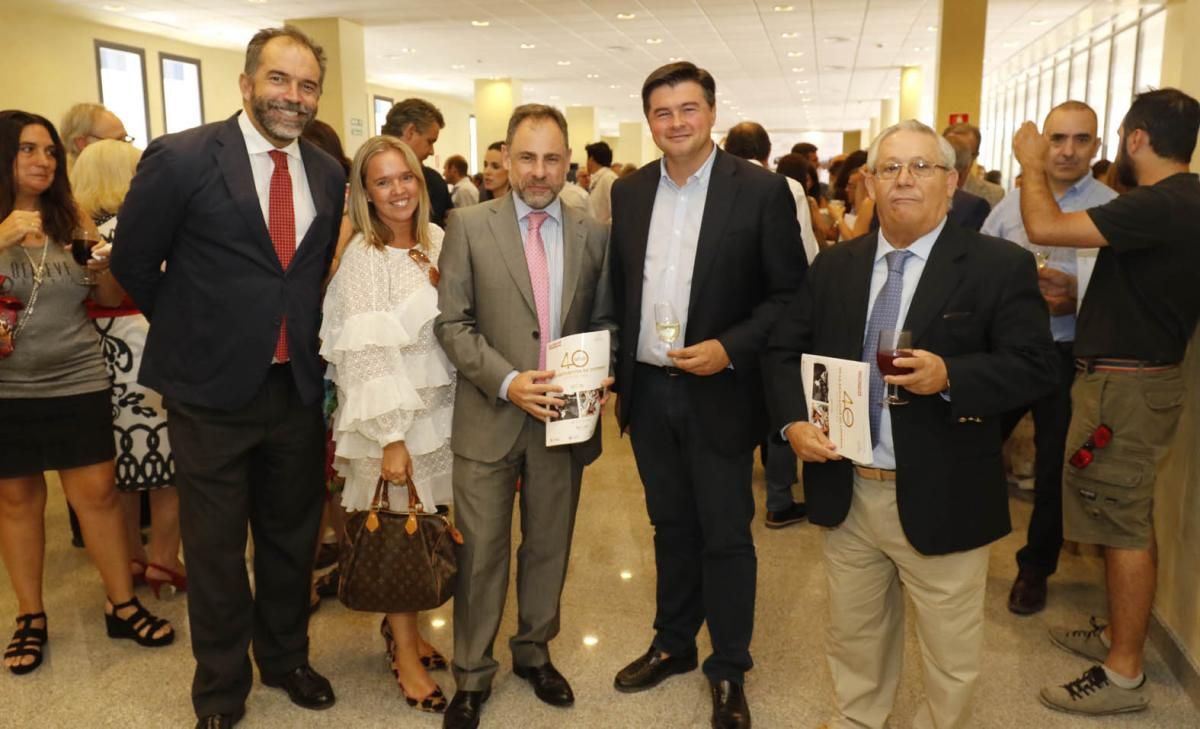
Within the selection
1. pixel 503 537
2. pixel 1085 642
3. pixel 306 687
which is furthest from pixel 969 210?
pixel 306 687

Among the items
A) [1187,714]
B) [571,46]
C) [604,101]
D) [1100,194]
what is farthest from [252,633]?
[604,101]

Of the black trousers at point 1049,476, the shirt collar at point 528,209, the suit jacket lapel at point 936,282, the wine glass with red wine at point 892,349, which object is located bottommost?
the black trousers at point 1049,476

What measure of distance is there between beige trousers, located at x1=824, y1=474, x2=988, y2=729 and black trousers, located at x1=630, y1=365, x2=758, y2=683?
340mm

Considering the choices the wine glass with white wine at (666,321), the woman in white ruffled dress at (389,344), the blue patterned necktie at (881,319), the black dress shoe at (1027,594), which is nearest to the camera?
the blue patterned necktie at (881,319)

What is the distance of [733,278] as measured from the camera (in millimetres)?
2551

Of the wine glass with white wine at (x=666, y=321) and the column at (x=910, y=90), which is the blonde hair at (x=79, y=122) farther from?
the column at (x=910, y=90)

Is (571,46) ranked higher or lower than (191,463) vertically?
higher

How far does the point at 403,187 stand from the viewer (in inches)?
102

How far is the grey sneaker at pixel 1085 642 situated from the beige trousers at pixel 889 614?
1.10 meters

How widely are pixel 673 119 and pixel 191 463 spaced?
5.50ft

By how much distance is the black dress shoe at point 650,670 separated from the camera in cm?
289

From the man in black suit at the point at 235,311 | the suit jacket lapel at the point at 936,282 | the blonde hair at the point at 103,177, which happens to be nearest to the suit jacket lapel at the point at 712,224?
the suit jacket lapel at the point at 936,282

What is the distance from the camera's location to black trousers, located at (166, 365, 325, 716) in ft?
8.43

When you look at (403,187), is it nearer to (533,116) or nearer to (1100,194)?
(533,116)
